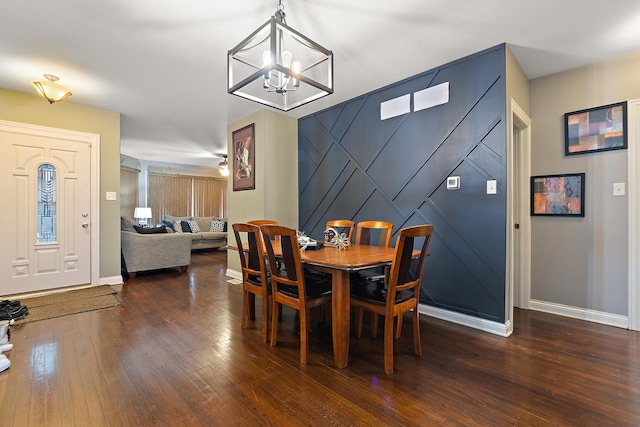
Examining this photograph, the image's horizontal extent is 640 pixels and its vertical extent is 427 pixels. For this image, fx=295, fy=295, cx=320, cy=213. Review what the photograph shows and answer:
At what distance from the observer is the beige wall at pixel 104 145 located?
3776 millimetres

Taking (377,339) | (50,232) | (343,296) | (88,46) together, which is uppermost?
(88,46)

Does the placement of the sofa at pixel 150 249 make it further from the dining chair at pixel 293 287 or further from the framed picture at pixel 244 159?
the dining chair at pixel 293 287

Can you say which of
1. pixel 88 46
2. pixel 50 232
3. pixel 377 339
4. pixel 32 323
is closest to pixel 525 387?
pixel 377 339

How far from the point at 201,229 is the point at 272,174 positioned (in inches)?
179

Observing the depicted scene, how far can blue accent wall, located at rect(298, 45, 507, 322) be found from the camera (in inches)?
101

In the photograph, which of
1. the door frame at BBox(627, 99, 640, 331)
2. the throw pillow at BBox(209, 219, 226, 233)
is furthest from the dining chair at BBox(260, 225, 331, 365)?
the throw pillow at BBox(209, 219, 226, 233)

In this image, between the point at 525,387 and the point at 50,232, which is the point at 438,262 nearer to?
the point at 525,387

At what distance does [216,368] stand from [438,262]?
2.18m

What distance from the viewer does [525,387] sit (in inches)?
68.2

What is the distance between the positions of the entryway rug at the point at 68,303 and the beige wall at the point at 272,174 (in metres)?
1.67

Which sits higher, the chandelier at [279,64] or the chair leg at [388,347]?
the chandelier at [279,64]

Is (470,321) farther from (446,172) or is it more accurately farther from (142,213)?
(142,213)

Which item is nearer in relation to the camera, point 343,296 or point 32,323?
point 343,296

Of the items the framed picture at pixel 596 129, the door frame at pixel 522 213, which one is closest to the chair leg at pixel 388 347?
the door frame at pixel 522 213
